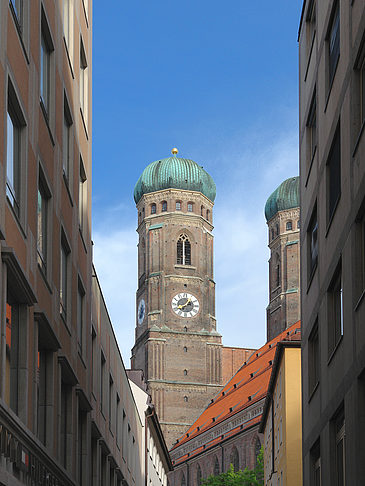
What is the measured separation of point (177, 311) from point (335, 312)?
92378mm

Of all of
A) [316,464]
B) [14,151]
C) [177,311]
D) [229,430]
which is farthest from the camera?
[177,311]

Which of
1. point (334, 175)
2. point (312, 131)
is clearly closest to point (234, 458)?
point (312, 131)

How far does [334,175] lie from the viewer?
18844 mm

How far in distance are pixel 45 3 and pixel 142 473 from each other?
29.9m

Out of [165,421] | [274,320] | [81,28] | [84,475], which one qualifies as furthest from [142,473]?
[274,320]

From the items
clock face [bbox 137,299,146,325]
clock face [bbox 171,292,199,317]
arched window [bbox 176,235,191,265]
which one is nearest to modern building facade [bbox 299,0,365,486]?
clock face [bbox 171,292,199,317]

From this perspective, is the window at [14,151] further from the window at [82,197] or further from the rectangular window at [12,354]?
the window at [82,197]

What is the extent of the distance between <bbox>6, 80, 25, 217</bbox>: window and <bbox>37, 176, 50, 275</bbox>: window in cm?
204

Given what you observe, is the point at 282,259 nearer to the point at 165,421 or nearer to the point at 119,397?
the point at 165,421

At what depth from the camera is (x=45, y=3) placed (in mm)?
17531

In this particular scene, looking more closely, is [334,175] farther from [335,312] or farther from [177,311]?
[177,311]

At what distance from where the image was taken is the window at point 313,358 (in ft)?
71.6

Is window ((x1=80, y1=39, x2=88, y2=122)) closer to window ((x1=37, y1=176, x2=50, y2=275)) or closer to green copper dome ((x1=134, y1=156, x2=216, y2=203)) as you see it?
window ((x1=37, y1=176, x2=50, y2=275))

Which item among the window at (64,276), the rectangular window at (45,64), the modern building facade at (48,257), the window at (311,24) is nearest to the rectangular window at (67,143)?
the modern building facade at (48,257)
